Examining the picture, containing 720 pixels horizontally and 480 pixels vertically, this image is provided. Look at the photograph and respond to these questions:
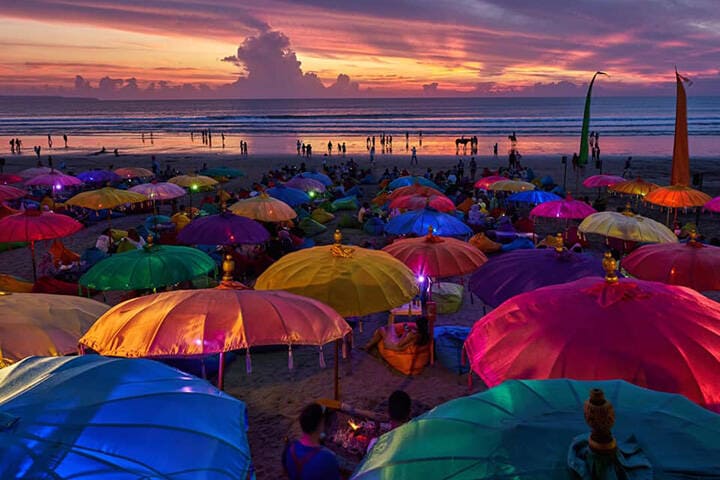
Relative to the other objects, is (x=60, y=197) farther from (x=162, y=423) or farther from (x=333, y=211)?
(x=162, y=423)

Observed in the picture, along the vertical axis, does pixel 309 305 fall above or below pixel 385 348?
above

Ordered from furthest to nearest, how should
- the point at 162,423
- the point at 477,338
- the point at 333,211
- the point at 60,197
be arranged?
the point at 60,197 → the point at 333,211 → the point at 477,338 → the point at 162,423

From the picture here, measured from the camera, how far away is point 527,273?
22.4 feet

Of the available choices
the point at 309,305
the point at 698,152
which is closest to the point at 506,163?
the point at 698,152

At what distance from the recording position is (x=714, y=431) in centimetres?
255

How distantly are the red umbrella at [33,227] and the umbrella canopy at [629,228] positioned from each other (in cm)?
1086

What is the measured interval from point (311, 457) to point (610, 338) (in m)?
2.65

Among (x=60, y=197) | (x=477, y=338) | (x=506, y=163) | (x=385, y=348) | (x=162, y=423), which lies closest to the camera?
(x=162, y=423)

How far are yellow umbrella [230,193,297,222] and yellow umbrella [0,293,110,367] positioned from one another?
24.6ft

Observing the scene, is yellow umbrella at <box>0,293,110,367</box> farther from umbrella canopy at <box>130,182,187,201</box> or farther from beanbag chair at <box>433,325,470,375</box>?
umbrella canopy at <box>130,182,187,201</box>

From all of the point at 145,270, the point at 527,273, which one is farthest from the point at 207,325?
the point at 527,273

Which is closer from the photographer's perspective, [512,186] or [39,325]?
[39,325]

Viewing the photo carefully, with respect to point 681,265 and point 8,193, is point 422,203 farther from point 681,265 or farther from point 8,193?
point 8,193

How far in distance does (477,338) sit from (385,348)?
4.57m
